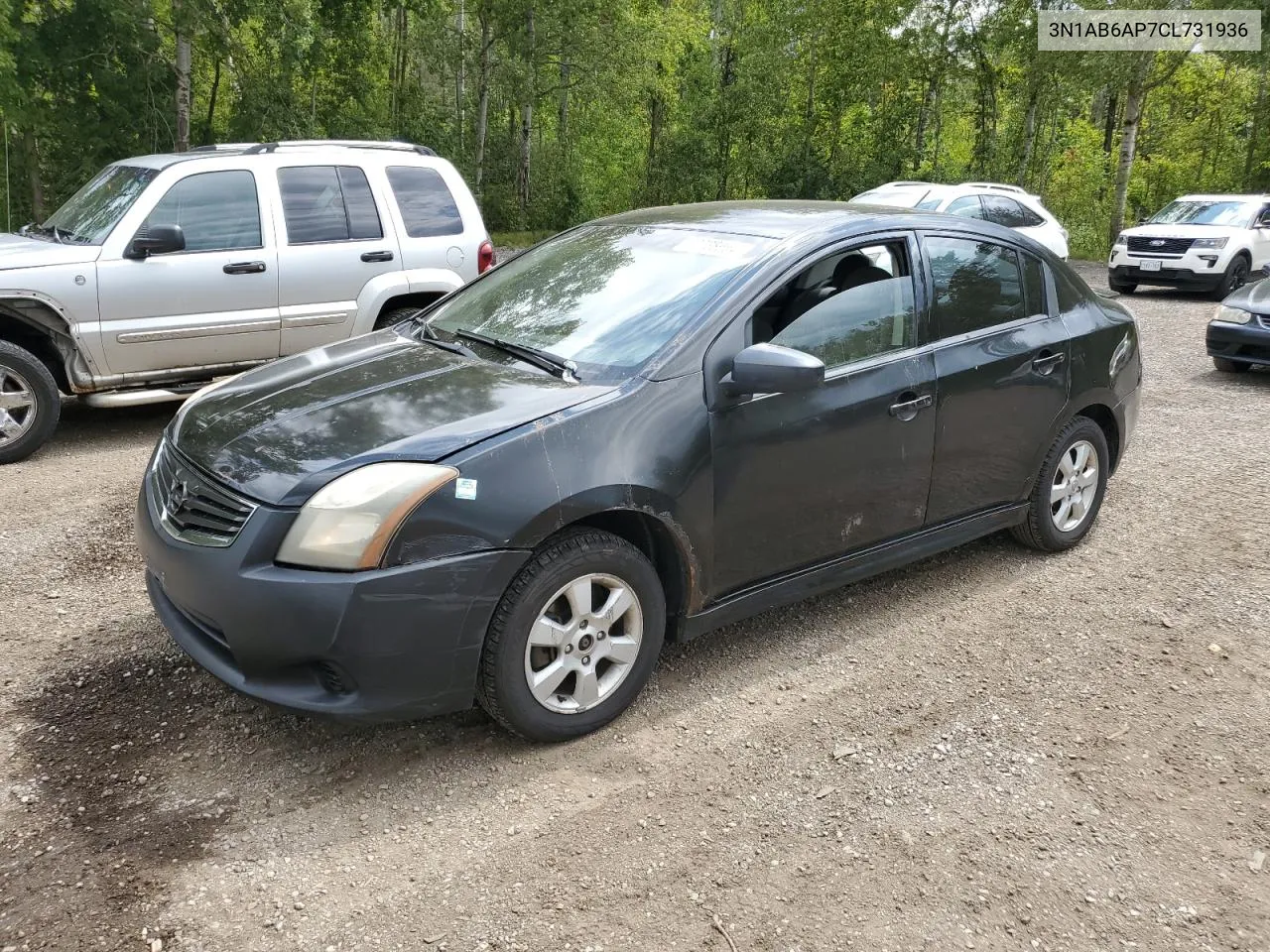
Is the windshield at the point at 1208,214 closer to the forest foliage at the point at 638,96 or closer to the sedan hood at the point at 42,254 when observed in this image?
the forest foliage at the point at 638,96

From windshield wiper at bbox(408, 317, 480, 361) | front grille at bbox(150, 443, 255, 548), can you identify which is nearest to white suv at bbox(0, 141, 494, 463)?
windshield wiper at bbox(408, 317, 480, 361)

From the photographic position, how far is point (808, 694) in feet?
11.9

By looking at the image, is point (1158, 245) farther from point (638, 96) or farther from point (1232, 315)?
point (638, 96)

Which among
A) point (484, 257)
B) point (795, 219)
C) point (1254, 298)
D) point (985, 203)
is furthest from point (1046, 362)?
point (985, 203)

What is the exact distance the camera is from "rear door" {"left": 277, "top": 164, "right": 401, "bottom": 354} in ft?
22.6

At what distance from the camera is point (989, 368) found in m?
4.20

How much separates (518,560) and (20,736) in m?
1.77

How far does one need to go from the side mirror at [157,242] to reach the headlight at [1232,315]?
30.5ft

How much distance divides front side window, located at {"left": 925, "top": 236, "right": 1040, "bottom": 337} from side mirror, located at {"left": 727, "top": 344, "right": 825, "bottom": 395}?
1.06 meters

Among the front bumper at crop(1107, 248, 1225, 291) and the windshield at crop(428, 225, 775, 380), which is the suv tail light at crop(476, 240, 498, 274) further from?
the front bumper at crop(1107, 248, 1225, 291)

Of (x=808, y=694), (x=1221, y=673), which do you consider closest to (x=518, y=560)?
(x=808, y=694)

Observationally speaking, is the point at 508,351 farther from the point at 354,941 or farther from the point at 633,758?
the point at 354,941

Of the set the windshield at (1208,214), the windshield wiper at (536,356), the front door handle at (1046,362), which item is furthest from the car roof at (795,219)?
the windshield at (1208,214)

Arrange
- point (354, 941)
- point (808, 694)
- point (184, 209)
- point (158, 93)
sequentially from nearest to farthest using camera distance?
point (354, 941)
point (808, 694)
point (184, 209)
point (158, 93)
